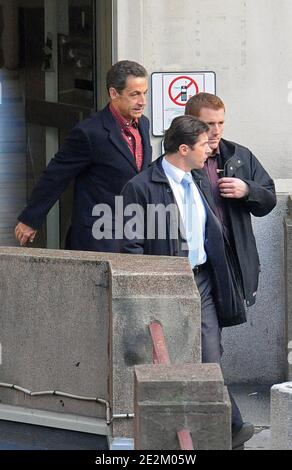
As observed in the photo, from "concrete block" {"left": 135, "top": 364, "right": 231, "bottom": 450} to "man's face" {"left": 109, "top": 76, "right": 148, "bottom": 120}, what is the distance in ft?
9.75

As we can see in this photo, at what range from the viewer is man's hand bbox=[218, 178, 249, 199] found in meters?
6.29

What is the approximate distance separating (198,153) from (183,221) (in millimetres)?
328

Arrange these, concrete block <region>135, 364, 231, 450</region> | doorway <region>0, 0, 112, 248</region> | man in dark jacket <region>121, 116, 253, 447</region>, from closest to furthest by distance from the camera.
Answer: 1. concrete block <region>135, 364, 231, 450</region>
2. man in dark jacket <region>121, 116, 253, 447</region>
3. doorway <region>0, 0, 112, 248</region>

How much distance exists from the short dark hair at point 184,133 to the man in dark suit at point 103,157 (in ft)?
2.60

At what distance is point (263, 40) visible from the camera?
796 centimetres

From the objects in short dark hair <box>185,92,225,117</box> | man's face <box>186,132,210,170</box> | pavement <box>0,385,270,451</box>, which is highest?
short dark hair <box>185,92,225,117</box>

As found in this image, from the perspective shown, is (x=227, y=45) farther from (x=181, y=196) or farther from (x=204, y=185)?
(x=181, y=196)

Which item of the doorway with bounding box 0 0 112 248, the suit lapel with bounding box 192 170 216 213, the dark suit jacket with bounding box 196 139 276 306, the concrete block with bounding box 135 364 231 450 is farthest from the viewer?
the doorway with bounding box 0 0 112 248

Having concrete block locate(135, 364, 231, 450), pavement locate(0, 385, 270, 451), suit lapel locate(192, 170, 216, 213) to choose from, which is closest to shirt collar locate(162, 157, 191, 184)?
suit lapel locate(192, 170, 216, 213)

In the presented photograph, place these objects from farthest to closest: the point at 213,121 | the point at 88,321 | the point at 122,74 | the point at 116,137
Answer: the point at 116,137, the point at 122,74, the point at 213,121, the point at 88,321

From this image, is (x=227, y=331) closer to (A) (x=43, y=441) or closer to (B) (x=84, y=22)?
(A) (x=43, y=441)

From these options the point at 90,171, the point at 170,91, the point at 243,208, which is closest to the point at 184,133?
the point at 243,208

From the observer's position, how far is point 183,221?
6062mm

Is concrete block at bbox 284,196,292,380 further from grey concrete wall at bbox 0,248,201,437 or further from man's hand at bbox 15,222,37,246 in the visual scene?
grey concrete wall at bbox 0,248,201,437
